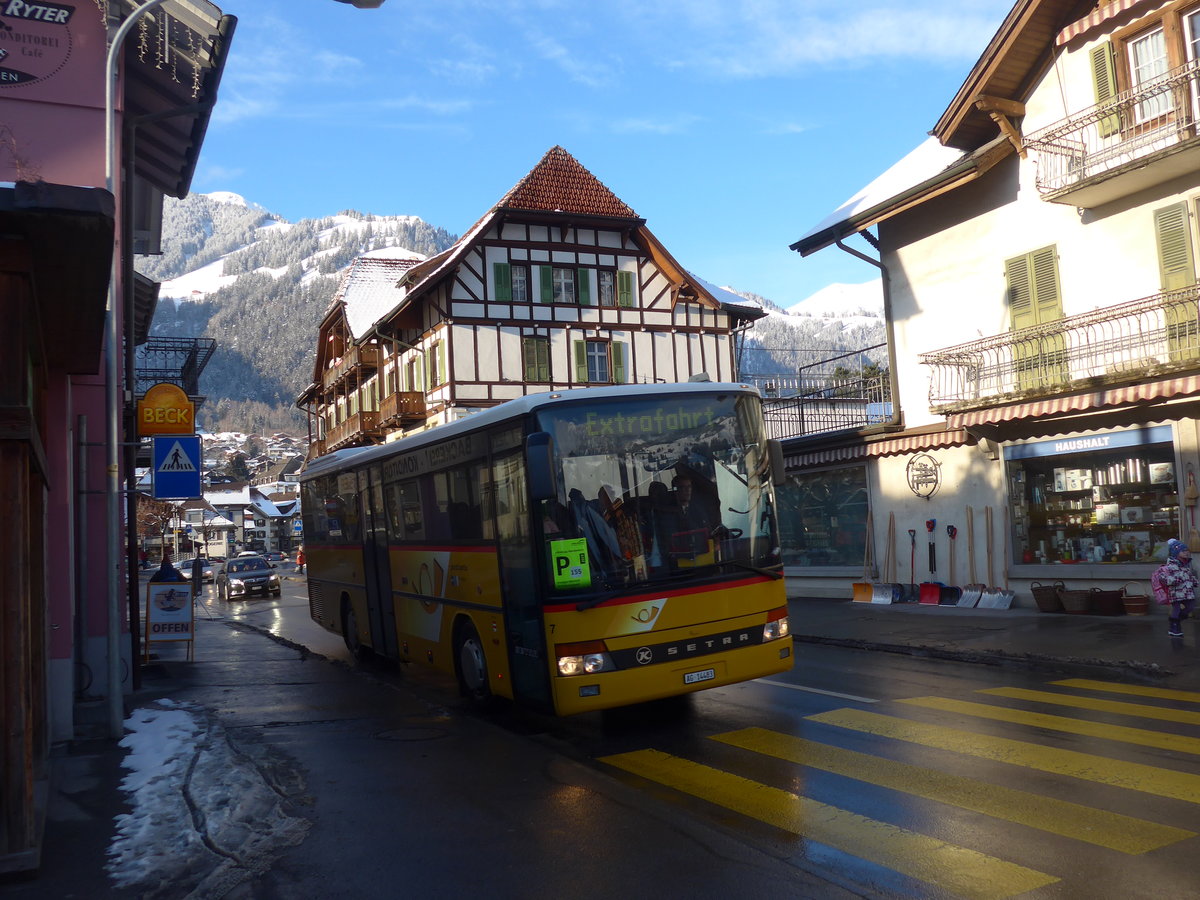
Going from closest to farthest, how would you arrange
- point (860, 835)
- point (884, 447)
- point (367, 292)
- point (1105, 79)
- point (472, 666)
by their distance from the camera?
point (860, 835)
point (472, 666)
point (1105, 79)
point (884, 447)
point (367, 292)

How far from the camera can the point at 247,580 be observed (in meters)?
37.0

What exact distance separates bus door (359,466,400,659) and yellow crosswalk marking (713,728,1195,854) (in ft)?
20.1

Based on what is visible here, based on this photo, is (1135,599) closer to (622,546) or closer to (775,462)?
(775,462)

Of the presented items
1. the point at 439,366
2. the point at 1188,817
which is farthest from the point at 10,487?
the point at 439,366

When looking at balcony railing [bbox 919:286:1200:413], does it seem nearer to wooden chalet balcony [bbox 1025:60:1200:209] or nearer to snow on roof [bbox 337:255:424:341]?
wooden chalet balcony [bbox 1025:60:1200:209]

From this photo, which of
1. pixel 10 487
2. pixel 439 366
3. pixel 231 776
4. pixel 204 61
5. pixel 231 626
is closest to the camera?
pixel 10 487

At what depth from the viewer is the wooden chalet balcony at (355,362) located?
1919 inches

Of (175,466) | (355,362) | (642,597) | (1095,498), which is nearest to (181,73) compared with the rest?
(175,466)

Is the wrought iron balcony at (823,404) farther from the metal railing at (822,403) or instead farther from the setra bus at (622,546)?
the setra bus at (622,546)

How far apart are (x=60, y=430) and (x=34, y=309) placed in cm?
350

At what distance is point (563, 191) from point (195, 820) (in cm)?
3648

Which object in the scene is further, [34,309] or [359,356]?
[359,356]

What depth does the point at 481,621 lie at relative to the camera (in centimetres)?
991

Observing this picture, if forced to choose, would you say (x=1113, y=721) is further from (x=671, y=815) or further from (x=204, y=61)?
(x=204, y=61)
